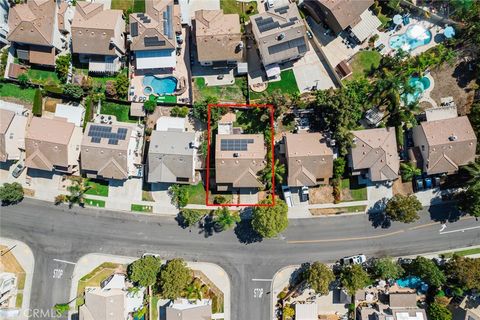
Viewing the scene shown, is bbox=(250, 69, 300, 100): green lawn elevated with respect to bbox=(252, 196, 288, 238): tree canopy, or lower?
elevated

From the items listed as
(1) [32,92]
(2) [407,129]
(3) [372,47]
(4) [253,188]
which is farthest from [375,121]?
(1) [32,92]

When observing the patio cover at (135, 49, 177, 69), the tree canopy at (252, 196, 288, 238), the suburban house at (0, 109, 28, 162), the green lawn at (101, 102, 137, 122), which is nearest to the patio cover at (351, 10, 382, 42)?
the patio cover at (135, 49, 177, 69)

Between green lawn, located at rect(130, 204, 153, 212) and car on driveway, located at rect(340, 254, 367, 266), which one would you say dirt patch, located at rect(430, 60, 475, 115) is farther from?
green lawn, located at rect(130, 204, 153, 212)

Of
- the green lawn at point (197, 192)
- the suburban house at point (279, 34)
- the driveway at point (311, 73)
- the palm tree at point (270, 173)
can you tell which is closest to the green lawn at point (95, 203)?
the green lawn at point (197, 192)

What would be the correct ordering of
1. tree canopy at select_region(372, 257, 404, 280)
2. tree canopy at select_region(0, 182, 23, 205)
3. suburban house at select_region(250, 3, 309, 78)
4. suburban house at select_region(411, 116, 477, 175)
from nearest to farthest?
suburban house at select_region(250, 3, 309, 78)
suburban house at select_region(411, 116, 477, 175)
tree canopy at select_region(372, 257, 404, 280)
tree canopy at select_region(0, 182, 23, 205)

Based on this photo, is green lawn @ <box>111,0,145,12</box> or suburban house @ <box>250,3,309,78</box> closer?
suburban house @ <box>250,3,309,78</box>

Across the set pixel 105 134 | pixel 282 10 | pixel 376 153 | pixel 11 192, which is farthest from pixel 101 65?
pixel 376 153

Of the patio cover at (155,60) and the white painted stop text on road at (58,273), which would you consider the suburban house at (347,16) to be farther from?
the white painted stop text on road at (58,273)
